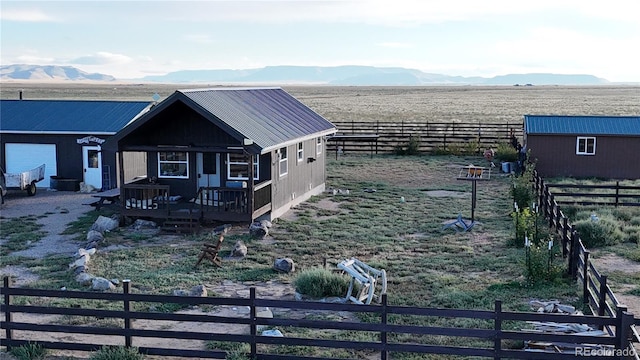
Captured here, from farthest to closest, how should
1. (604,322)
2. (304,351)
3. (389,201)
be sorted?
1. (389,201)
2. (304,351)
3. (604,322)

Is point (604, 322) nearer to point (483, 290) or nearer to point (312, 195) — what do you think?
point (483, 290)

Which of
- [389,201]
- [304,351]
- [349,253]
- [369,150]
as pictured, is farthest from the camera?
[369,150]

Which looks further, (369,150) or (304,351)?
(369,150)

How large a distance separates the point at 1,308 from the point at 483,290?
8518mm

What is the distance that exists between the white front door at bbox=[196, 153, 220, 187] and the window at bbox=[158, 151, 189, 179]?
17.6 inches

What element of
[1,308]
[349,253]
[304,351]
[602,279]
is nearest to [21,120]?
[349,253]

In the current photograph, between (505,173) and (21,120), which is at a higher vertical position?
(21,120)

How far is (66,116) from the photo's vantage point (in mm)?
29156

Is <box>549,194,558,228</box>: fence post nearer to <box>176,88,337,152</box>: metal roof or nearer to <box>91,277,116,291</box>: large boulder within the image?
<box>176,88,337,152</box>: metal roof

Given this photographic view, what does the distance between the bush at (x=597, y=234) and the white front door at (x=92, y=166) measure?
17.9 metres

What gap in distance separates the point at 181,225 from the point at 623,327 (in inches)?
549

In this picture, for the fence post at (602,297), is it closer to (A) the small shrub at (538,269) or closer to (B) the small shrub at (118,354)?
(A) the small shrub at (538,269)

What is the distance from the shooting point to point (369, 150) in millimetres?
41656

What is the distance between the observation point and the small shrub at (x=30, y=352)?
10.1 m
